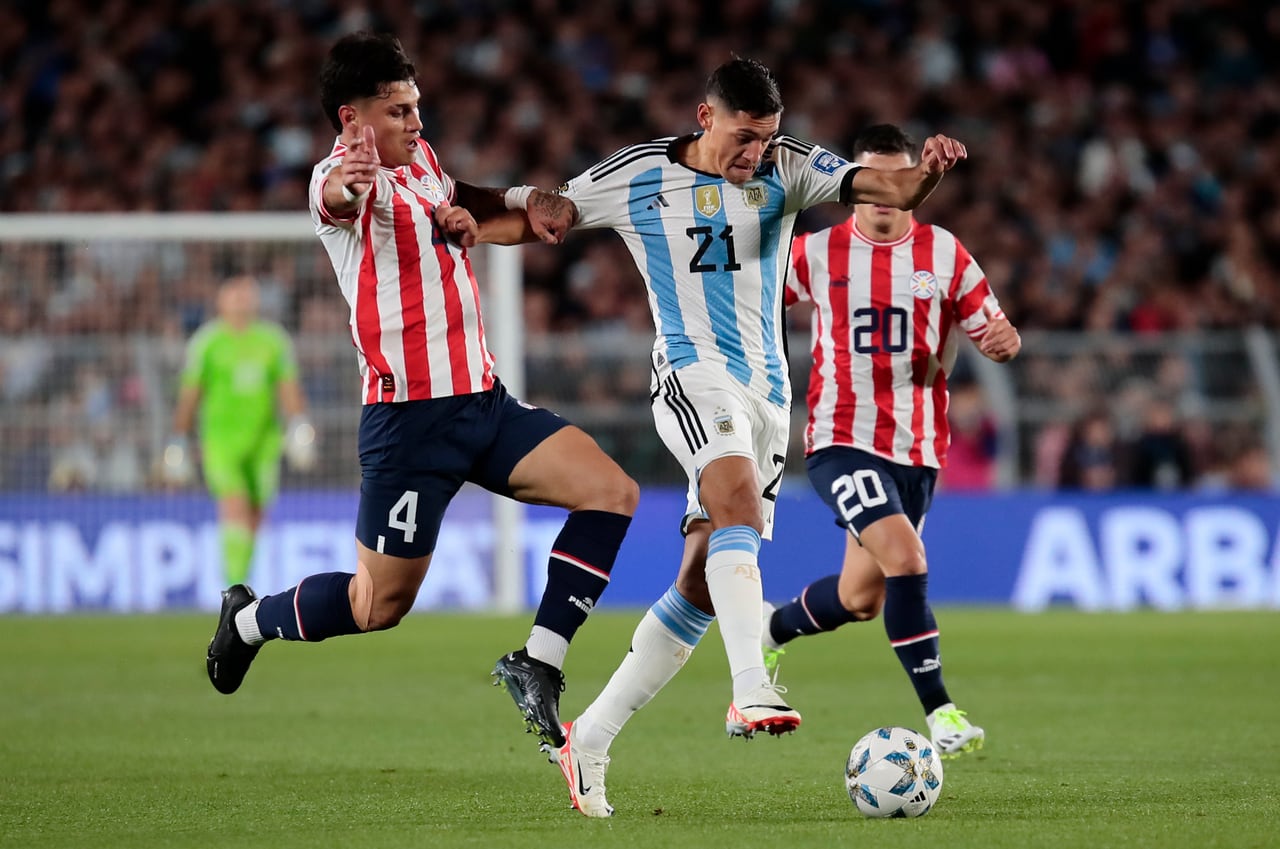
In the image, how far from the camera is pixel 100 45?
20156 mm

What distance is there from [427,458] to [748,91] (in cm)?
153

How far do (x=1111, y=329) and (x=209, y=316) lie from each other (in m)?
8.18

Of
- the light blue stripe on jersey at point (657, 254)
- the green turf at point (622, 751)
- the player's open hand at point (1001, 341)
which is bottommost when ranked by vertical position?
the green turf at point (622, 751)

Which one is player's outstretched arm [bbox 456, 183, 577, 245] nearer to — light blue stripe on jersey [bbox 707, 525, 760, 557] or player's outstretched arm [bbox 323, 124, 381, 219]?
player's outstretched arm [bbox 323, 124, 381, 219]

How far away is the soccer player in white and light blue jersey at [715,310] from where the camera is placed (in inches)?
222

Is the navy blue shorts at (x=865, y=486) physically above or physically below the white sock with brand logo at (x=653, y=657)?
above

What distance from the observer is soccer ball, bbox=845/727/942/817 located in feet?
17.7

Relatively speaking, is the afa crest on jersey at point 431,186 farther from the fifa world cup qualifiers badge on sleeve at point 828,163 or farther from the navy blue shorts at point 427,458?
the fifa world cup qualifiers badge on sleeve at point 828,163

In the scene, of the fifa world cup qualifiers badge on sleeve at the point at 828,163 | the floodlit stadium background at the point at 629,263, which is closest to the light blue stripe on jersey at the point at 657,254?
the fifa world cup qualifiers badge on sleeve at the point at 828,163

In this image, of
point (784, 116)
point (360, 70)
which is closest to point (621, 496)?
point (360, 70)

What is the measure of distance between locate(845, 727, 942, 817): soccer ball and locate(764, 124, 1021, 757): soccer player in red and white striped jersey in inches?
81.6

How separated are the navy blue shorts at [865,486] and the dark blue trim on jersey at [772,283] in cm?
134

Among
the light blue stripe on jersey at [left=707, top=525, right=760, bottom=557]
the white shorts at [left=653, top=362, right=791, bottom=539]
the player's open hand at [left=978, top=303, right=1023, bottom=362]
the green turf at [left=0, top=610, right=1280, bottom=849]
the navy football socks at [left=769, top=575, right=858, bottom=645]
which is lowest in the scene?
the green turf at [left=0, top=610, right=1280, bottom=849]

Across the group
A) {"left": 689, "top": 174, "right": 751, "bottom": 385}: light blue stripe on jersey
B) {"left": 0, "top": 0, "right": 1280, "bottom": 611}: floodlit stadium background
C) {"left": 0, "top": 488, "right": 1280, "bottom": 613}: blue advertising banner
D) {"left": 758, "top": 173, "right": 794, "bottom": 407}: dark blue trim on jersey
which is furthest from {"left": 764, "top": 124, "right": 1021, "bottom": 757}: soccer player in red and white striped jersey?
{"left": 0, "top": 488, "right": 1280, "bottom": 613}: blue advertising banner
